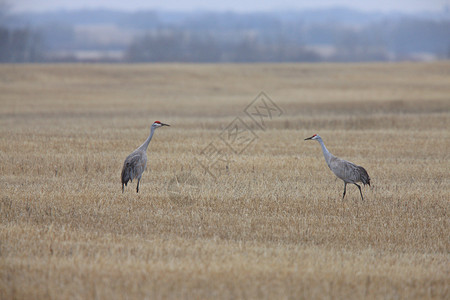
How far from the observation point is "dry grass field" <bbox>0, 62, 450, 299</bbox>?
766 centimetres

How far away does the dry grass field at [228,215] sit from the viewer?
766cm

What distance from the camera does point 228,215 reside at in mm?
11320

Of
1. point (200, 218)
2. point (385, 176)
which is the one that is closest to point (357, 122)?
point (385, 176)

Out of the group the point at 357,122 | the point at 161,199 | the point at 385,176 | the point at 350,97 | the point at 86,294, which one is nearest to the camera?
the point at 86,294

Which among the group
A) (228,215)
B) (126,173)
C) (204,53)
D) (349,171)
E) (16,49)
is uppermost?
(204,53)

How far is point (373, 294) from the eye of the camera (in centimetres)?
751

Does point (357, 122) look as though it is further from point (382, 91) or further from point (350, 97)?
point (382, 91)

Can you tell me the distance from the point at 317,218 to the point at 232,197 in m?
2.03

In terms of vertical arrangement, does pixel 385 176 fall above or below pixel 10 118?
above

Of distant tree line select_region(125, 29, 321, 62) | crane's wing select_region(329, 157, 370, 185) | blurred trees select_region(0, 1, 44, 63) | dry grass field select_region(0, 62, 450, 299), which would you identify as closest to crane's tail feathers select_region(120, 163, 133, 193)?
dry grass field select_region(0, 62, 450, 299)

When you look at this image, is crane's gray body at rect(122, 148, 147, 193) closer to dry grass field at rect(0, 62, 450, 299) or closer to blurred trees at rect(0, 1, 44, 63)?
dry grass field at rect(0, 62, 450, 299)

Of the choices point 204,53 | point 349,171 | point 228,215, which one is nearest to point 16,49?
point 204,53

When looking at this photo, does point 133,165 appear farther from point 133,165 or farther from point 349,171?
point 349,171

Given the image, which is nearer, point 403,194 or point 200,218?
point 200,218
